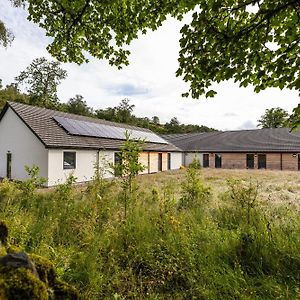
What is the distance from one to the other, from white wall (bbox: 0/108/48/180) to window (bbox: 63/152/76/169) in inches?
63.9

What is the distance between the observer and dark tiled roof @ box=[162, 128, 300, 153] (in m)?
32.1

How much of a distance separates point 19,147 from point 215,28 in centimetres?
1690

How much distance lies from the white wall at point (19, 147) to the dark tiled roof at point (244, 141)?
23.9 m

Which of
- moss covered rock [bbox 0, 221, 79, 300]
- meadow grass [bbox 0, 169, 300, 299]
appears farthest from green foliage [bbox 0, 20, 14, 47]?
moss covered rock [bbox 0, 221, 79, 300]

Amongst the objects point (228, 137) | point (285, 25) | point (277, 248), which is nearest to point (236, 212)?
point (277, 248)

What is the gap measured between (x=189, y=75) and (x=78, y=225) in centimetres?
373

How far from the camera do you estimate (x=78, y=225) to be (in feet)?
17.1

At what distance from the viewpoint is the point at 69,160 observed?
17141mm

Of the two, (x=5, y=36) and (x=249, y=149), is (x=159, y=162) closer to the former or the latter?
(x=249, y=149)

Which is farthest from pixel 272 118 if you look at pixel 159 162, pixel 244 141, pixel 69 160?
pixel 69 160

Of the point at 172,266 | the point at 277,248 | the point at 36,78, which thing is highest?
the point at 36,78

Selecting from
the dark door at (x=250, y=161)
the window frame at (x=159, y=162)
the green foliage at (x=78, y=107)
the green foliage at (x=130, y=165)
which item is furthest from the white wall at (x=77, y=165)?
the green foliage at (x=78, y=107)

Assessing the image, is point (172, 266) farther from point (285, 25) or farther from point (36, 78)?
point (36, 78)

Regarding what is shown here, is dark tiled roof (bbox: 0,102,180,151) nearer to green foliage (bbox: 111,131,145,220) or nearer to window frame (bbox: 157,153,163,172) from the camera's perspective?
window frame (bbox: 157,153,163,172)
